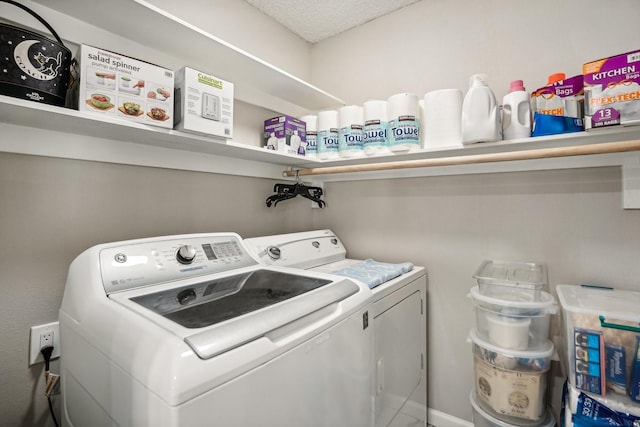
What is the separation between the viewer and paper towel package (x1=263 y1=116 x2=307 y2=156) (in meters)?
1.74

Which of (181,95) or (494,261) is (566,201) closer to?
(494,261)

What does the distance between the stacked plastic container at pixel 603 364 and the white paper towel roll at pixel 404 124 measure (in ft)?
3.14

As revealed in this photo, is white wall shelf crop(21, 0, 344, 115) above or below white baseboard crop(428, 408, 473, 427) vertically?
above

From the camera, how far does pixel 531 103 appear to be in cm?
132

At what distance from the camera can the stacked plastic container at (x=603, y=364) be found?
0.97 m

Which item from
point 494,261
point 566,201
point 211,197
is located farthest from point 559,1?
point 211,197

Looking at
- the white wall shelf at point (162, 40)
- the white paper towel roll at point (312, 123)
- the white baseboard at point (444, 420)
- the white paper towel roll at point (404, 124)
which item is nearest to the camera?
the white wall shelf at point (162, 40)

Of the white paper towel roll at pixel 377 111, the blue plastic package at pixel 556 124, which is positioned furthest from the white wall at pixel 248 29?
the blue plastic package at pixel 556 124

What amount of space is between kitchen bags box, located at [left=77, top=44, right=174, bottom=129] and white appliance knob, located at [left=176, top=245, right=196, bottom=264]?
0.49 metres

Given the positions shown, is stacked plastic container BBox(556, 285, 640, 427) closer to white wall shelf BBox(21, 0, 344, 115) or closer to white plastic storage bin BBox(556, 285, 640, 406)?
white plastic storage bin BBox(556, 285, 640, 406)

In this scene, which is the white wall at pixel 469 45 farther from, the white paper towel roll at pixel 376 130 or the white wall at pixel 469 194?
the white paper towel roll at pixel 376 130

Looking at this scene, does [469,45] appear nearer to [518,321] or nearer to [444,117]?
[444,117]

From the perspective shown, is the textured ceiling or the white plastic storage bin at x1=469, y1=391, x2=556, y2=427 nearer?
the white plastic storage bin at x1=469, y1=391, x2=556, y2=427

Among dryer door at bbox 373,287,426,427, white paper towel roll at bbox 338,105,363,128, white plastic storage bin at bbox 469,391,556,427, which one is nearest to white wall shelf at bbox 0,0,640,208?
white paper towel roll at bbox 338,105,363,128
